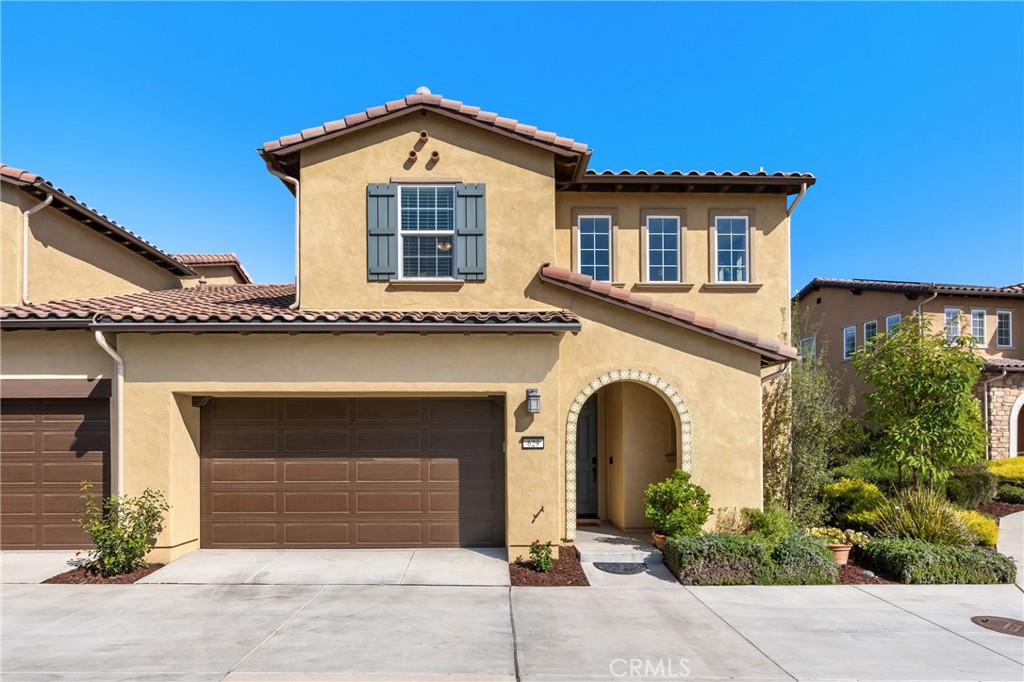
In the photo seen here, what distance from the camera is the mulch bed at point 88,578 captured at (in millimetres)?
8266

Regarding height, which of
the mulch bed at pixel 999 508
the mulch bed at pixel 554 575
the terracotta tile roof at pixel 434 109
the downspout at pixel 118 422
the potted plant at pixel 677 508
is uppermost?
the terracotta tile roof at pixel 434 109

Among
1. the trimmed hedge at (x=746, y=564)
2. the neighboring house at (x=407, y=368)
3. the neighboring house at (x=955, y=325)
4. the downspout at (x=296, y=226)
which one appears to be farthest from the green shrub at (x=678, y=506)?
the neighboring house at (x=955, y=325)

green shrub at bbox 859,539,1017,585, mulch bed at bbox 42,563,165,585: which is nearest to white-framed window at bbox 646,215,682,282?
green shrub at bbox 859,539,1017,585

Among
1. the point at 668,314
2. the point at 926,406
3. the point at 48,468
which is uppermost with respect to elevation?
the point at 668,314

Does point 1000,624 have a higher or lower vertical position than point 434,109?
lower

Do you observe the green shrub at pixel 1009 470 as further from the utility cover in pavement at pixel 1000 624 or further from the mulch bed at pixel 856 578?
the utility cover in pavement at pixel 1000 624

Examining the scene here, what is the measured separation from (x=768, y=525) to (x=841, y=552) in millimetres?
1215

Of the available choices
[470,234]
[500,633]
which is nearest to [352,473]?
[500,633]

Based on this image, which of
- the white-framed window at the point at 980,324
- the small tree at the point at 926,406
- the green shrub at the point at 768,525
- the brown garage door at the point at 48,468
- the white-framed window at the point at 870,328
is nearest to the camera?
the green shrub at the point at 768,525

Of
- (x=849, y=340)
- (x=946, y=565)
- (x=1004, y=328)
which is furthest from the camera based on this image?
(x=849, y=340)

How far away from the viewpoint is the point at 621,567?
8.94 meters

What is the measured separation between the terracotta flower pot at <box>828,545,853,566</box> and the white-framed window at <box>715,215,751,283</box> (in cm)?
575

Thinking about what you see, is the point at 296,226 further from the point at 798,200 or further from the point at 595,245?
the point at 798,200

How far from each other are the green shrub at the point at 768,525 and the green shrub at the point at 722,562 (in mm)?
389
